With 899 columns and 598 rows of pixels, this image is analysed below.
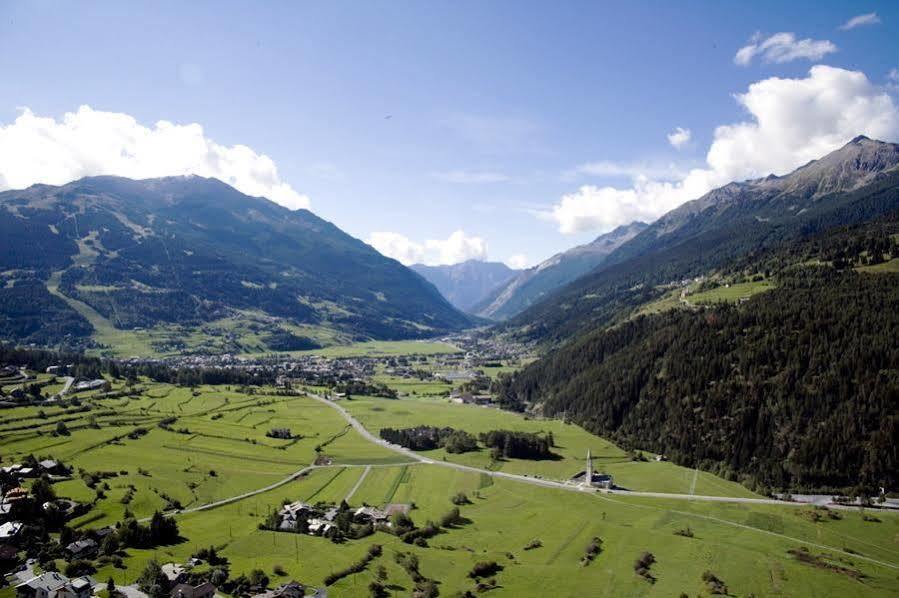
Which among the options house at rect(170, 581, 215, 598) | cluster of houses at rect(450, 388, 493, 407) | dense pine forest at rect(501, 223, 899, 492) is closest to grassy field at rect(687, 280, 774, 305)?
dense pine forest at rect(501, 223, 899, 492)

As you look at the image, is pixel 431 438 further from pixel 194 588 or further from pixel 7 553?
pixel 7 553

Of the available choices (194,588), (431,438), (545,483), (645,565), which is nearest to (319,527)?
(194,588)

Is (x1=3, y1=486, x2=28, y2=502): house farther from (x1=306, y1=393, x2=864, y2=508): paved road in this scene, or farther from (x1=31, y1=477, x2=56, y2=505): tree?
(x1=306, y1=393, x2=864, y2=508): paved road

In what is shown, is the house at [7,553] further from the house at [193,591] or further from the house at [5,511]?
the house at [193,591]

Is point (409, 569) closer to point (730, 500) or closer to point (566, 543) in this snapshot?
point (566, 543)

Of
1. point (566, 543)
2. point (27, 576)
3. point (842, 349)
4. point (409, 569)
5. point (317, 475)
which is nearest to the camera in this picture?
point (27, 576)

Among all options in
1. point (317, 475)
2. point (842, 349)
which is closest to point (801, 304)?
point (842, 349)
